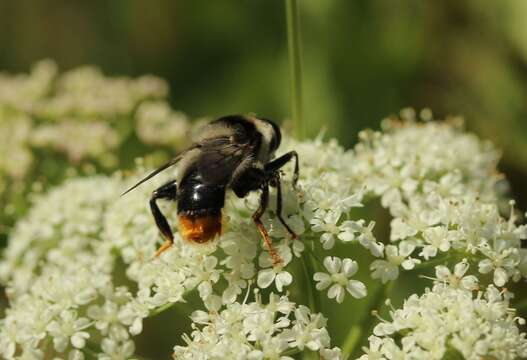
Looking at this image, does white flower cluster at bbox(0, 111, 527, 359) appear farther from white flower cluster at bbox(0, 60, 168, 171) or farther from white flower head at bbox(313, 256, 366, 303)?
white flower cluster at bbox(0, 60, 168, 171)

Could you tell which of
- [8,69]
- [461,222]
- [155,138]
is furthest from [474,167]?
[8,69]

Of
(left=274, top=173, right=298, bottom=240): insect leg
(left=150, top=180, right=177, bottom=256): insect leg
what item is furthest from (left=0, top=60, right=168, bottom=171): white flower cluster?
(left=274, top=173, right=298, bottom=240): insect leg

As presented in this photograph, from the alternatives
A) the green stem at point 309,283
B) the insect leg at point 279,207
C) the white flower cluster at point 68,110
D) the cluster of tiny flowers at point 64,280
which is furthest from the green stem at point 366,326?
the white flower cluster at point 68,110

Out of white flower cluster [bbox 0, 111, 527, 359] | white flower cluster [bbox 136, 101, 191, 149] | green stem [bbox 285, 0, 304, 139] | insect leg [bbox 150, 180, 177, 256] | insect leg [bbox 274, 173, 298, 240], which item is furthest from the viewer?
white flower cluster [bbox 136, 101, 191, 149]

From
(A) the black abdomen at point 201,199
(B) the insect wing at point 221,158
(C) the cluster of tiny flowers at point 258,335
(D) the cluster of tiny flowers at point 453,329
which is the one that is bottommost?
(C) the cluster of tiny flowers at point 258,335

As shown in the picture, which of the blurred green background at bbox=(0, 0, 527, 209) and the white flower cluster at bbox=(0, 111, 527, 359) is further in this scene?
the blurred green background at bbox=(0, 0, 527, 209)

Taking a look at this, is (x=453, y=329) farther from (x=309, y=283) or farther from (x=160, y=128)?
(x=160, y=128)

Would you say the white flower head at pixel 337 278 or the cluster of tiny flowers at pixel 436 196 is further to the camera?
the cluster of tiny flowers at pixel 436 196

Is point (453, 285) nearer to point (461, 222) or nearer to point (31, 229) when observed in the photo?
point (461, 222)

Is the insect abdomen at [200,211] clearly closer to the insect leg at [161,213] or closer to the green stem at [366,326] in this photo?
the insect leg at [161,213]
